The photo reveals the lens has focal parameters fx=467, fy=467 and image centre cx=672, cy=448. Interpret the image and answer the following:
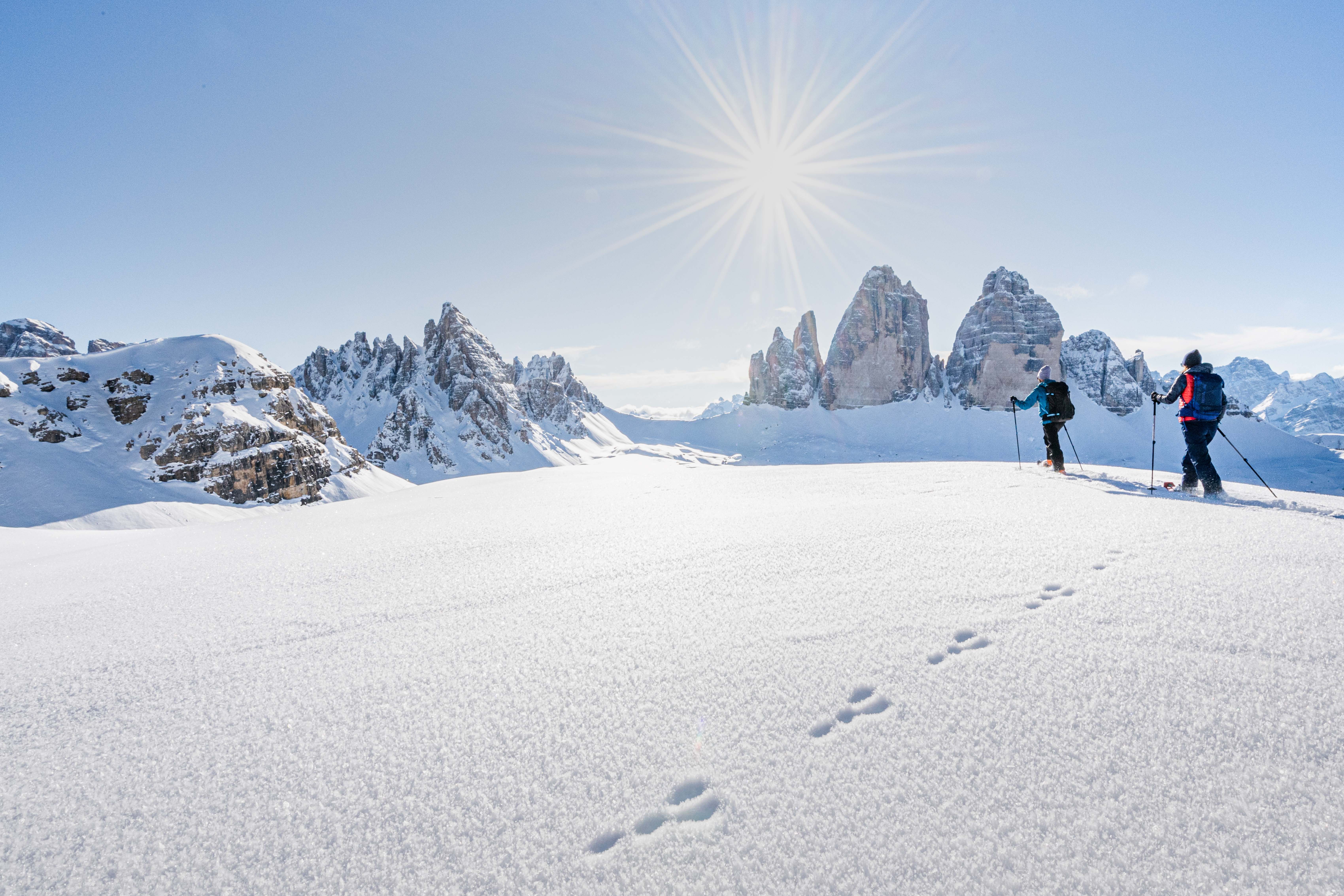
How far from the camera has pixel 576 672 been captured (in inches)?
91.9

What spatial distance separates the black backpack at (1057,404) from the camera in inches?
369

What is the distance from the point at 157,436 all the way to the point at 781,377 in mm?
90620

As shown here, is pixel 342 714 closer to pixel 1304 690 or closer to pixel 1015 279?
pixel 1304 690

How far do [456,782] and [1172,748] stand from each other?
2.57m

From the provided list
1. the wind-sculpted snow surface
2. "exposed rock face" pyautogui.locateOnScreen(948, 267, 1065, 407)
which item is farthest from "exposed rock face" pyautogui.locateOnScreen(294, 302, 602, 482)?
"exposed rock face" pyautogui.locateOnScreen(948, 267, 1065, 407)

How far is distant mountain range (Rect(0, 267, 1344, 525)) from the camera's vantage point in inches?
909

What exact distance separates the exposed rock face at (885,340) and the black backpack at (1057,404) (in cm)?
8417

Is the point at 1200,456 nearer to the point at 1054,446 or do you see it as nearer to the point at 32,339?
the point at 1054,446

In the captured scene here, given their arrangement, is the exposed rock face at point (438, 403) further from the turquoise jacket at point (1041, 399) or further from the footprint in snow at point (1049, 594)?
the footprint in snow at point (1049, 594)

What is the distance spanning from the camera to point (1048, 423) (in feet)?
31.7

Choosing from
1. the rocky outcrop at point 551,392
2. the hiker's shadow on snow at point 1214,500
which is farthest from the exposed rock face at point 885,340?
the hiker's shadow on snow at point 1214,500

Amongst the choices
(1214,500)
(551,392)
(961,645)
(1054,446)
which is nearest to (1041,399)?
(1054,446)

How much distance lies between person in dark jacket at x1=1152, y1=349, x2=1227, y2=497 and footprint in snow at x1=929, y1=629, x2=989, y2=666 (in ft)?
23.3

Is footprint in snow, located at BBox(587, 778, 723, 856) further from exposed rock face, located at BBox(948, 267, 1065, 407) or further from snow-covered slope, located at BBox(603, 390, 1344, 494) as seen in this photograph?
exposed rock face, located at BBox(948, 267, 1065, 407)
